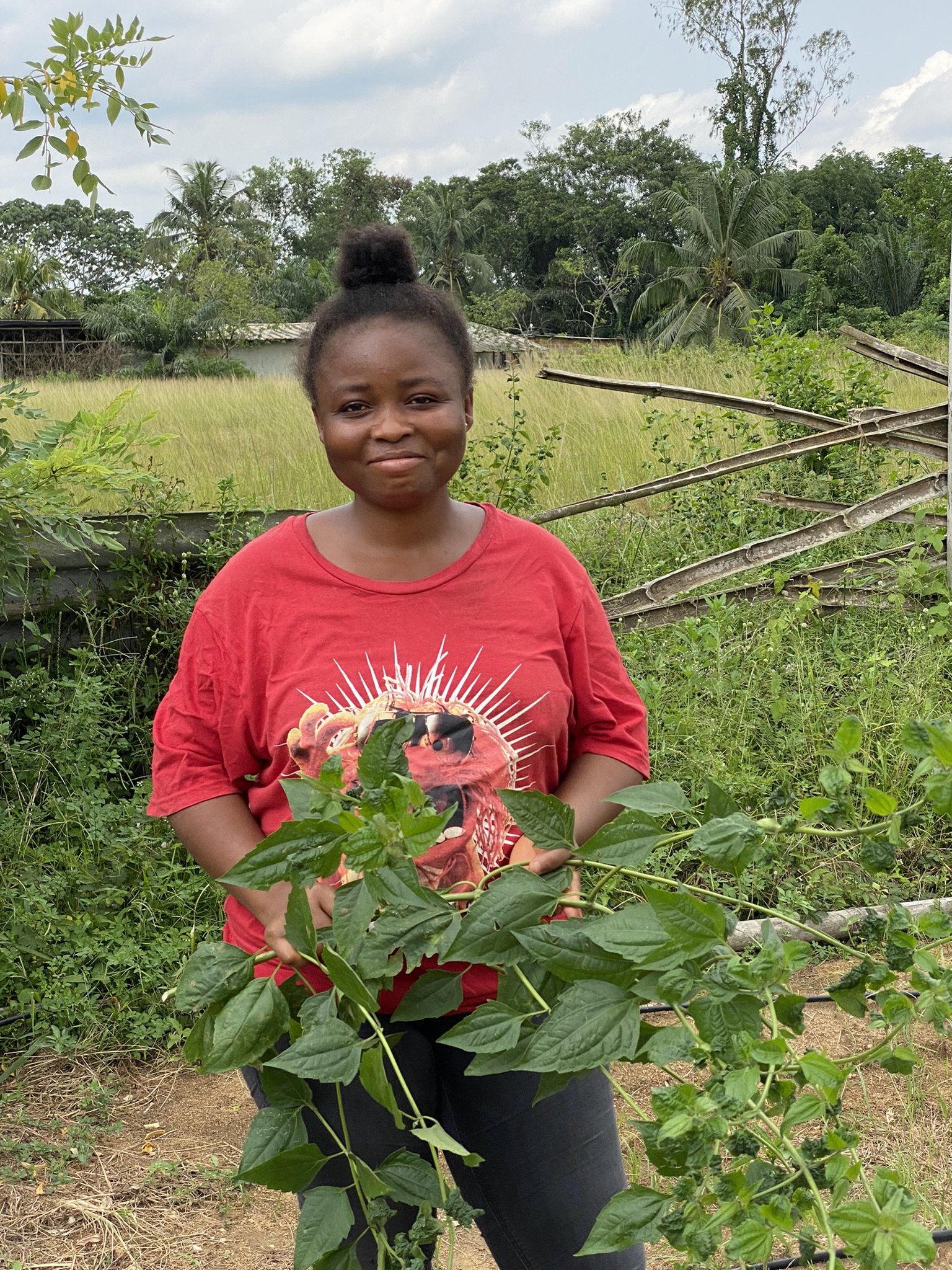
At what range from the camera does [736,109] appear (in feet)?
133

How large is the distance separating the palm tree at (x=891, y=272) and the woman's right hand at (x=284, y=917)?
103 ft

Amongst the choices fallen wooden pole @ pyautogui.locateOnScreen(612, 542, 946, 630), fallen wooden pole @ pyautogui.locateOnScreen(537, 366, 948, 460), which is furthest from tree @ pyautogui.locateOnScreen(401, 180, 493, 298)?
fallen wooden pole @ pyautogui.locateOnScreen(612, 542, 946, 630)

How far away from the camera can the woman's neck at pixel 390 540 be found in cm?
161

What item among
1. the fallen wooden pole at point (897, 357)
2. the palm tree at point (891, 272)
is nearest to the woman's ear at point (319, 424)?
the fallen wooden pole at point (897, 357)

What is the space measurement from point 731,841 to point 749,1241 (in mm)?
274

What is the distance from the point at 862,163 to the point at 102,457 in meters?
41.7

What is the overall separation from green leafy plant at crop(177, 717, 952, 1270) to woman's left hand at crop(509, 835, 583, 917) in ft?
0.31

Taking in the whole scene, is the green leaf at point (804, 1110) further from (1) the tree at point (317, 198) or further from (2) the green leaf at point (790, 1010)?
(1) the tree at point (317, 198)

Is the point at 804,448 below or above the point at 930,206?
below

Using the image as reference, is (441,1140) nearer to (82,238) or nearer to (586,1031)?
(586,1031)

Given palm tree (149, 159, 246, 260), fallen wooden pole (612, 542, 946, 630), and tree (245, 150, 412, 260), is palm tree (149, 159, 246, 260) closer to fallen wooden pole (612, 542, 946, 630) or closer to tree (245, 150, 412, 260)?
tree (245, 150, 412, 260)

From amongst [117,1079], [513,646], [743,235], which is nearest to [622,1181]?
[513,646]

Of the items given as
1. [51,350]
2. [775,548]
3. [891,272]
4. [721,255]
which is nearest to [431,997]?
[775,548]

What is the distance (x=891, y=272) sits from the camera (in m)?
29.7
